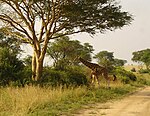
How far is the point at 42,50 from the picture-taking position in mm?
22406

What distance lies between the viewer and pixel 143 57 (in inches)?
2867

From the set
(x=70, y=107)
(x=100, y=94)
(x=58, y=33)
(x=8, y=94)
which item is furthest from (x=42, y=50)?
(x=70, y=107)

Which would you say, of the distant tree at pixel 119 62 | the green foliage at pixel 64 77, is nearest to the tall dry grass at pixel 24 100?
the green foliage at pixel 64 77

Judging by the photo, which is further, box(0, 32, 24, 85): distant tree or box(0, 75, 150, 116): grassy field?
box(0, 32, 24, 85): distant tree

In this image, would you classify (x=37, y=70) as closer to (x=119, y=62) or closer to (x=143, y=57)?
(x=143, y=57)

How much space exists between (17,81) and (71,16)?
16.6ft

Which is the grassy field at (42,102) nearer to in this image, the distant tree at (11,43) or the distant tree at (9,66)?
the distant tree at (9,66)

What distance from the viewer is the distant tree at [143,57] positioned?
70956 millimetres

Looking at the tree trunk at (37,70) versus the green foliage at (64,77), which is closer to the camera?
the tree trunk at (37,70)

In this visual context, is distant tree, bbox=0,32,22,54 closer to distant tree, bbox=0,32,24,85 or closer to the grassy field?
distant tree, bbox=0,32,24,85

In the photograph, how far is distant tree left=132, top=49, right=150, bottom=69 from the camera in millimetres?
70956

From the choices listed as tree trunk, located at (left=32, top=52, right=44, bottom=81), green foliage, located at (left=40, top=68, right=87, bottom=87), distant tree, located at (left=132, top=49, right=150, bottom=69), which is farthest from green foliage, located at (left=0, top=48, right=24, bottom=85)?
distant tree, located at (left=132, top=49, right=150, bottom=69)

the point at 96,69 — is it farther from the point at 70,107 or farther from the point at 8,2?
the point at 70,107

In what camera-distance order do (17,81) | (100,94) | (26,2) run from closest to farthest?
1. (100,94)
2. (17,81)
3. (26,2)
